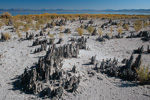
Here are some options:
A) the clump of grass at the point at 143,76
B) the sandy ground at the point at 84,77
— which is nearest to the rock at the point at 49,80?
the sandy ground at the point at 84,77

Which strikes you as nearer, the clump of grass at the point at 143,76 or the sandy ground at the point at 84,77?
the sandy ground at the point at 84,77

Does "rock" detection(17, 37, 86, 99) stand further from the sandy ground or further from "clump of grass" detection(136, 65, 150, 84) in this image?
"clump of grass" detection(136, 65, 150, 84)

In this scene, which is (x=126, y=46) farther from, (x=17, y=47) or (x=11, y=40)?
(x=11, y=40)

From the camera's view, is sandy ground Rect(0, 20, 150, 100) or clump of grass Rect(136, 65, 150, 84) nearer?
sandy ground Rect(0, 20, 150, 100)

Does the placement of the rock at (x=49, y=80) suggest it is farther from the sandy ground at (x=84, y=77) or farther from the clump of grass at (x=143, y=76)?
the clump of grass at (x=143, y=76)

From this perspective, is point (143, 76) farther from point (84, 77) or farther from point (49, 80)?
point (49, 80)

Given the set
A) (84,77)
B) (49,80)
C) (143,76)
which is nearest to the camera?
(143,76)

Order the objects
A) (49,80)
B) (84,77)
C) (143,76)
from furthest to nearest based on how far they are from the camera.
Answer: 1. (84,77)
2. (49,80)
3. (143,76)

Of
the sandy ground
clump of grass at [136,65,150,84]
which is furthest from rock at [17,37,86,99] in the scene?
clump of grass at [136,65,150,84]

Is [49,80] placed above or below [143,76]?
below

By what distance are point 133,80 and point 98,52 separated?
11.4 ft

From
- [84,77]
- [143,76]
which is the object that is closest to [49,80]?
[84,77]

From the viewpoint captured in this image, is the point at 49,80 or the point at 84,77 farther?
the point at 84,77

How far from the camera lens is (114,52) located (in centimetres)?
850
